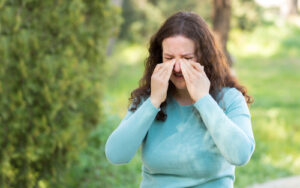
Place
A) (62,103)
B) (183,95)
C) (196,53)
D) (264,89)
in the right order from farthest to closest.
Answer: (264,89)
(62,103)
(183,95)
(196,53)

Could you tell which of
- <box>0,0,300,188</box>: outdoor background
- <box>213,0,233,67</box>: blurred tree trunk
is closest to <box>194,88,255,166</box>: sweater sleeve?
<box>0,0,300,188</box>: outdoor background

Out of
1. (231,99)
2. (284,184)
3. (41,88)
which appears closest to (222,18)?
(284,184)

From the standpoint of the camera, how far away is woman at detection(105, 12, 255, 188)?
7.57 ft

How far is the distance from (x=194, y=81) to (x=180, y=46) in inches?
7.8

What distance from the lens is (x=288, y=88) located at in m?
13.3

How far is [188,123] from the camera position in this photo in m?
2.48

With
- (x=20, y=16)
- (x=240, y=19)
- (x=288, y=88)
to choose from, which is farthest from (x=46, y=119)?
(x=240, y=19)

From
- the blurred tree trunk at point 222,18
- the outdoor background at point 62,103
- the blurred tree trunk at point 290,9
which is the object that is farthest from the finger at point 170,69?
the blurred tree trunk at point 290,9

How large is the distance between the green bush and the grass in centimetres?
96

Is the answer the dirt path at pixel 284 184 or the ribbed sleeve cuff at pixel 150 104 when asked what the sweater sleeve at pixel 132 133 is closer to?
the ribbed sleeve cuff at pixel 150 104

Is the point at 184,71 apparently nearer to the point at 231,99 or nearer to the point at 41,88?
the point at 231,99

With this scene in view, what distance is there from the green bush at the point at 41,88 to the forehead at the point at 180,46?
194cm

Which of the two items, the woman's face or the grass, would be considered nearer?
the woman's face

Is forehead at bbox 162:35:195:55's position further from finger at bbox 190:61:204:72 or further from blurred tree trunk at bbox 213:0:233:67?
blurred tree trunk at bbox 213:0:233:67
